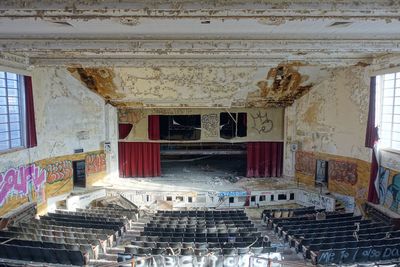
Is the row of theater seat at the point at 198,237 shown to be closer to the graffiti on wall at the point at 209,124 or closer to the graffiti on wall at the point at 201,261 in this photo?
the graffiti on wall at the point at 201,261

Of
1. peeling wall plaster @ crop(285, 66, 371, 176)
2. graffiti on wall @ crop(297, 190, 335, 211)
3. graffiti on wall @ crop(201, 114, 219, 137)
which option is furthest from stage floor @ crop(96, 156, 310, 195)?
Answer: graffiti on wall @ crop(201, 114, 219, 137)

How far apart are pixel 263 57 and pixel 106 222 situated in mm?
8496

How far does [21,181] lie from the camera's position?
1315 centimetres

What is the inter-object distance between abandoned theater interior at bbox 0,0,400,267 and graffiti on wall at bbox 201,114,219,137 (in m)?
0.06

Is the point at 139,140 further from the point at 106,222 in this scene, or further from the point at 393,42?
the point at 393,42

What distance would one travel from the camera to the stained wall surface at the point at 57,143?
12.9 metres

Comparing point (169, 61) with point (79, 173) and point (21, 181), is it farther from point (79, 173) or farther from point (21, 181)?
point (79, 173)

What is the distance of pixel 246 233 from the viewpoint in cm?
1108

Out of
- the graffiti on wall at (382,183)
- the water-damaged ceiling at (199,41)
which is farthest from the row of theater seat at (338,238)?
the water-damaged ceiling at (199,41)

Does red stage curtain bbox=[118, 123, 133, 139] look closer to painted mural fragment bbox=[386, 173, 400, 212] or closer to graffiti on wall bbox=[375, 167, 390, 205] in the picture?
graffiti on wall bbox=[375, 167, 390, 205]

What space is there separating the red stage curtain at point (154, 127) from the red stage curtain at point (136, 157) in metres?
0.54

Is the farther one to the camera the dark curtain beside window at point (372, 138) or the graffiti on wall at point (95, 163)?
the graffiti on wall at point (95, 163)

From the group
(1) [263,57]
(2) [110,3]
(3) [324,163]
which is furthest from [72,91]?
(3) [324,163]

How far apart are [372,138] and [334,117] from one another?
306 centimetres
